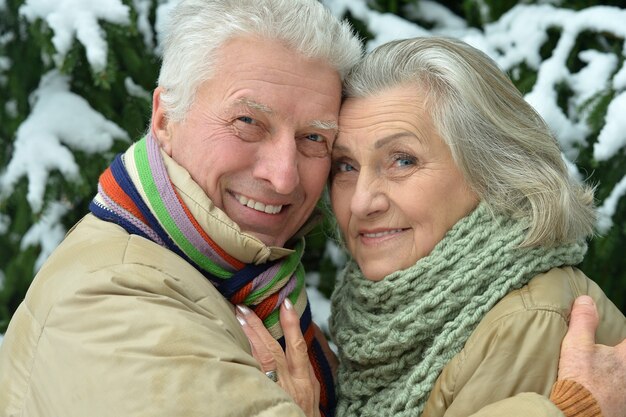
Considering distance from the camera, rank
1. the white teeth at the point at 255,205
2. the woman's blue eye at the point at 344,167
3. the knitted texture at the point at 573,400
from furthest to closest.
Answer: the woman's blue eye at the point at 344,167 → the white teeth at the point at 255,205 → the knitted texture at the point at 573,400

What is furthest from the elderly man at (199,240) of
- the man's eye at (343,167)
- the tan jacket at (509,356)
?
the tan jacket at (509,356)

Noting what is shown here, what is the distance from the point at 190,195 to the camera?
263 cm

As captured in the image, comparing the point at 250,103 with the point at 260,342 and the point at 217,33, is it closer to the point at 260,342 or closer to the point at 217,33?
the point at 217,33

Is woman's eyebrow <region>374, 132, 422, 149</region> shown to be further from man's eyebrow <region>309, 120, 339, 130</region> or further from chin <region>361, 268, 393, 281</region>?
chin <region>361, 268, 393, 281</region>

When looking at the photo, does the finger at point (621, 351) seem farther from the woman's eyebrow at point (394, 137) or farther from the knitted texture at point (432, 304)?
the woman's eyebrow at point (394, 137)

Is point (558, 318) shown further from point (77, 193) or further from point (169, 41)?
point (77, 193)

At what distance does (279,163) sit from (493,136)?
69 cm

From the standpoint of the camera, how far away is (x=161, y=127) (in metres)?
2.87

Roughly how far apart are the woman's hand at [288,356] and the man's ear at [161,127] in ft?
1.93

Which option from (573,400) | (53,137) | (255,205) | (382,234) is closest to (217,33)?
(255,205)

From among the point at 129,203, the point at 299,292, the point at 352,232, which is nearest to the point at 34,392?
the point at 129,203

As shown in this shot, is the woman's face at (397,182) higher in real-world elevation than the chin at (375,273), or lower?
higher

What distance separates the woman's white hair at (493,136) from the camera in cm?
272

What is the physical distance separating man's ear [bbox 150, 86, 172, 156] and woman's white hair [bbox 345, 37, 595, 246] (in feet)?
2.31
